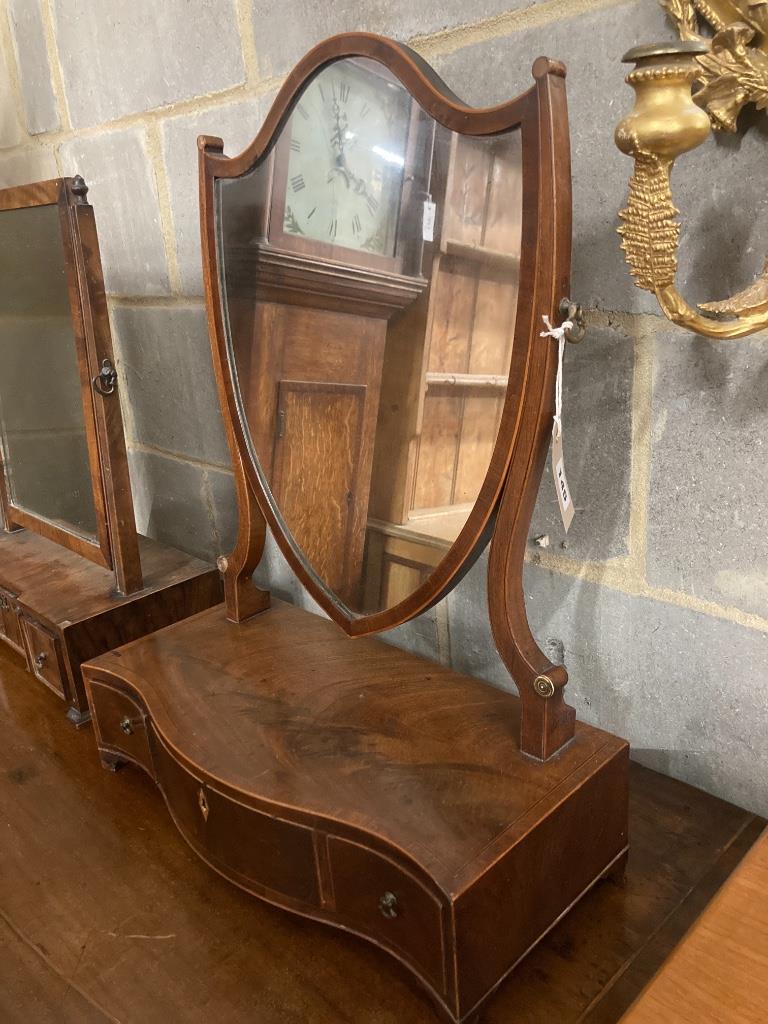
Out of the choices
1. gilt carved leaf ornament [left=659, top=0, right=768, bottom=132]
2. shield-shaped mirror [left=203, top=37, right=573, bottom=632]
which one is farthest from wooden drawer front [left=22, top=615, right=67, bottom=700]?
gilt carved leaf ornament [left=659, top=0, right=768, bottom=132]

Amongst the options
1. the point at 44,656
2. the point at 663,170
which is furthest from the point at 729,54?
the point at 44,656

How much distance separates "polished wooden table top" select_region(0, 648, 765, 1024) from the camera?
0.63 metres

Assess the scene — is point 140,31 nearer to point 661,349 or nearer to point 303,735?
point 661,349

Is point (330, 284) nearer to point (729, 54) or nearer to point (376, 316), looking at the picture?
point (376, 316)

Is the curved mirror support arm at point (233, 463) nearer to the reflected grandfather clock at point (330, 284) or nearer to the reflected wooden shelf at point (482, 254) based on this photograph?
the reflected grandfather clock at point (330, 284)

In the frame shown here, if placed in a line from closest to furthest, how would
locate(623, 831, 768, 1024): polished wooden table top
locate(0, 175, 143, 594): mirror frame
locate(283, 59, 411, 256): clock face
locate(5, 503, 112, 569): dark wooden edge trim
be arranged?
1. locate(623, 831, 768, 1024): polished wooden table top
2. locate(283, 59, 411, 256): clock face
3. locate(0, 175, 143, 594): mirror frame
4. locate(5, 503, 112, 569): dark wooden edge trim

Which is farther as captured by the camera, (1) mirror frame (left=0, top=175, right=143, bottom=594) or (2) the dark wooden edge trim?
(2) the dark wooden edge trim

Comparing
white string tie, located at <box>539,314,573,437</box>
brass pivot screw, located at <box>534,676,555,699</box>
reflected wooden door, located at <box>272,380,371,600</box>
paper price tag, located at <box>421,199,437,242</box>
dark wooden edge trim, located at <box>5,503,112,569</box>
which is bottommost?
dark wooden edge trim, located at <box>5,503,112,569</box>

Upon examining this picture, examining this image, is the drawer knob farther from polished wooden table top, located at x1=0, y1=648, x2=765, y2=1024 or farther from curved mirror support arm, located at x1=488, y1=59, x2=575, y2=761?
curved mirror support arm, located at x1=488, y1=59, x2=575, y2=761

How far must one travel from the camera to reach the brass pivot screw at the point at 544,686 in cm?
68

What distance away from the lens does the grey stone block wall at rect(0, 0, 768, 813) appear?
69cm

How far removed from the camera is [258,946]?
2.27 ft

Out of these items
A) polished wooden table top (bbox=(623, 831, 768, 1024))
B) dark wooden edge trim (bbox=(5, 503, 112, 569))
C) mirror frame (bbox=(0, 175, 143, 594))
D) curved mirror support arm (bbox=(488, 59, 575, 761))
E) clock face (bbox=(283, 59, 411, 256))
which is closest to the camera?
polished wooden table top (bbox=(623, 831, 768, 1024))

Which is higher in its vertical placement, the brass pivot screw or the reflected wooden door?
the reflected wooden door
